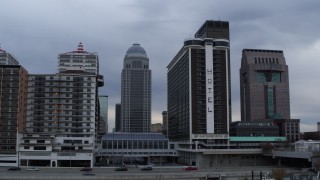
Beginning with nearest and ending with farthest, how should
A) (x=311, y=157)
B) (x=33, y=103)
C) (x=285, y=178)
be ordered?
(x=285, y=178) → (x=311, y=157) → (x=33, y=103)

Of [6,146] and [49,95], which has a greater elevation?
[49,95]

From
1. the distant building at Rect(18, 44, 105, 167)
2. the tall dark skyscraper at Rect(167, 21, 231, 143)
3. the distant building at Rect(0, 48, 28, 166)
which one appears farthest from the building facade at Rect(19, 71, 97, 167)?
the tall dark skyscraper at Rect(167, 21, 231, 143)

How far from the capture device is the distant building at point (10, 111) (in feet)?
542

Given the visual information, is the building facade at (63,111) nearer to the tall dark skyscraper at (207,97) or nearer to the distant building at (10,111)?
the distant building at (10,111)

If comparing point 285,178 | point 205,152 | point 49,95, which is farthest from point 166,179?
point 49,95

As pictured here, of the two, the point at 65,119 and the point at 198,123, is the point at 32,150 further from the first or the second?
the point at 198,123

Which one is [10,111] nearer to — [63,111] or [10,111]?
[10,111]

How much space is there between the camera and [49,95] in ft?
589

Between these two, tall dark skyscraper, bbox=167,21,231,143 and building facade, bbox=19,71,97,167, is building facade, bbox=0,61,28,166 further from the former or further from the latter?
tall dark skyscraper, bbox=167,21,231,143

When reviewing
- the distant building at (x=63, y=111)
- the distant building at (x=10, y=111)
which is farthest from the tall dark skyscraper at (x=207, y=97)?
the distant building at (x=10, y=111)

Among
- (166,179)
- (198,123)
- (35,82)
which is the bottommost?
(166,179)

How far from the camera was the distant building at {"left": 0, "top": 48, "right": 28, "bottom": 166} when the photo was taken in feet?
542

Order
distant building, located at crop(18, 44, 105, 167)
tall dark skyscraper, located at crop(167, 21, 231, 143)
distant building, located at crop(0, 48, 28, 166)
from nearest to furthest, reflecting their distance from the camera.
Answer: distant building, located at crop(0, 48, 28, 166)
distant building, located at crop(18, 44, 105, 167)
tall dark skyscraper, located at crop(167, 21, 231, 143)

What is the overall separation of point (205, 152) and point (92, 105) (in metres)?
50.4
